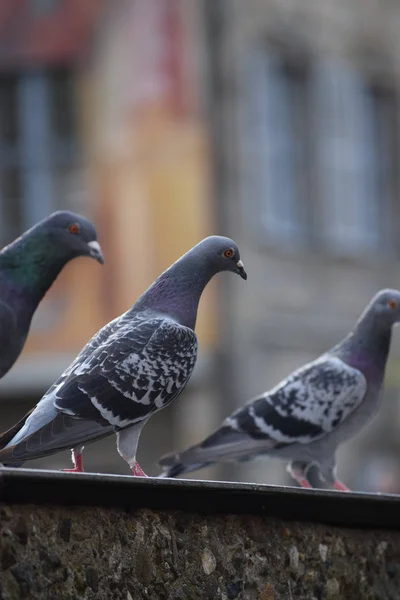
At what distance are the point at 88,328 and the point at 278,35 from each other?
4.54 metres

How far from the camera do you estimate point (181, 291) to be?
624cm

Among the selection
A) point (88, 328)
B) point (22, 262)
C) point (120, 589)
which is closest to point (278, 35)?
point (88, 328)

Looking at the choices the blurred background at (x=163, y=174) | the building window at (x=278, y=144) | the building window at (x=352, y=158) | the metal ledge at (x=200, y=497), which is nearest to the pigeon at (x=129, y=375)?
the metal ledge at (x=200, y=497)

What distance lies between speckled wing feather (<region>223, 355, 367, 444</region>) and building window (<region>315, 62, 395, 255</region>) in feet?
40.8

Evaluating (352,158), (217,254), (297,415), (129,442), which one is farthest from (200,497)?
(352,158)

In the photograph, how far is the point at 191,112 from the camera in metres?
17.8

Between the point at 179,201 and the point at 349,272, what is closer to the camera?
the point at 179,201

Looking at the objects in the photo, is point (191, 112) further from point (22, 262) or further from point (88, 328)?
point (22, 262)

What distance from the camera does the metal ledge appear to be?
4.76 m

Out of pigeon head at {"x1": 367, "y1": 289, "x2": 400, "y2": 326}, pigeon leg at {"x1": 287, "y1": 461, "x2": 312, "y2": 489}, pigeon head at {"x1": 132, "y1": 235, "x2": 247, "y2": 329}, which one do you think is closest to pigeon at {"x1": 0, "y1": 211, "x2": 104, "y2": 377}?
pigeon head at {"x1": 132, "y1": 235, "x2": 247, "y2": 329}

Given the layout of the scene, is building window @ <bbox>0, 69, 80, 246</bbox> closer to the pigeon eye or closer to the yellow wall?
the yellow wall

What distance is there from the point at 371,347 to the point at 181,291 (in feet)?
4.79

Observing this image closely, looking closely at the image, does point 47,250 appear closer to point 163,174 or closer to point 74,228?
point 74,228

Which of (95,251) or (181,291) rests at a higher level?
(95,251)
